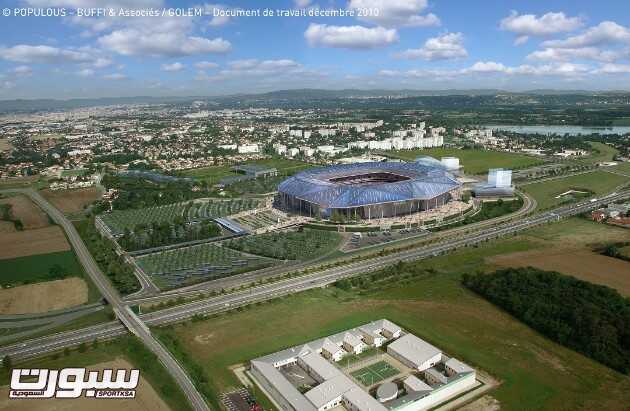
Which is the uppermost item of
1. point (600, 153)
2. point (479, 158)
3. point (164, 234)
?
point (600, 153)

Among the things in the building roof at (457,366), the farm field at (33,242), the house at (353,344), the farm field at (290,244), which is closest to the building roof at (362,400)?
the house at (353,344)

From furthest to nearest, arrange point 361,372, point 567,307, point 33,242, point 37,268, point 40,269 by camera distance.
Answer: point 33,242 → point 37,268 → point 40,269 → point 567,307 → point 361,372

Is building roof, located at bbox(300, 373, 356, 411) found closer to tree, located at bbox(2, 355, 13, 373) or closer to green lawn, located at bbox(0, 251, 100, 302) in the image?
tree, located at bbox(2, 355, 13, 373)

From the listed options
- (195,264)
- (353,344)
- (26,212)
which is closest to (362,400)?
(353,344)

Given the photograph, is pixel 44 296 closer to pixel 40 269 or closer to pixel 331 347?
pixel 40 269

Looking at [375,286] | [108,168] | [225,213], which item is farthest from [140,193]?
[375,286]

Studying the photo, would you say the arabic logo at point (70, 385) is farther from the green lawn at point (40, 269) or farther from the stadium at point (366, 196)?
the stadium at point (366, 196)

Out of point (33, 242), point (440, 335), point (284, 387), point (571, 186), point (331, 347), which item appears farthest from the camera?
point (571, 186)

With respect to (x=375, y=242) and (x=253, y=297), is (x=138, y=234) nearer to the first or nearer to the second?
(x=253, y=297)
